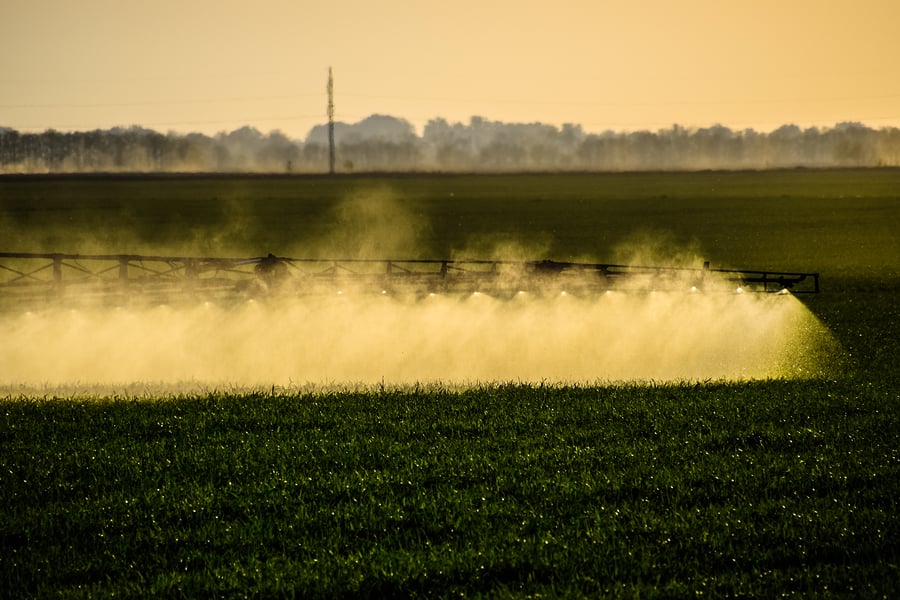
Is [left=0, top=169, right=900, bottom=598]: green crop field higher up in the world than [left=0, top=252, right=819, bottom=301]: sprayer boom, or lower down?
lower down

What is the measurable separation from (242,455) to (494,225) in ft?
218

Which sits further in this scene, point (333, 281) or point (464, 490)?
point (333, 281)

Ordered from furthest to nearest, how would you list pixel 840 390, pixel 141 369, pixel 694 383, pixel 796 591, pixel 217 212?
1. pixel 217 212
2. pixel 141 369
3. pixel 694 383
4. pixel 840 390
5. pixel 796 591

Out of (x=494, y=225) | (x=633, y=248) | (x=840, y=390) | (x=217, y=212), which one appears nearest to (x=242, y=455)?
(x=840, y=390)

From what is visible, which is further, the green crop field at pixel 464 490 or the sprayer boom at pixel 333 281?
the sprayer boom at pixel 333 281

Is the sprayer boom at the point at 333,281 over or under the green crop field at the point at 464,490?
over

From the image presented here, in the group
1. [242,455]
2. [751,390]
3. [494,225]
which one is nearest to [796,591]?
[242,455]

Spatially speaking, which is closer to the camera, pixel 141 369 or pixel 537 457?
pixel 537 457

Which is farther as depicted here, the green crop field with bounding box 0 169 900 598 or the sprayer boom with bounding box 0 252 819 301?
the sprayer boom with bounding box 0 252 819 301

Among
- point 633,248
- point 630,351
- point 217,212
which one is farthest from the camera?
point 217,212

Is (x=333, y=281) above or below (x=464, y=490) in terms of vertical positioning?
above

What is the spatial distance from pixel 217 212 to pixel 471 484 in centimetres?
8632

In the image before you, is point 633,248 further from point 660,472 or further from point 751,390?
point 660,472

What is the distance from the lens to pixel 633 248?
60.8 meters
